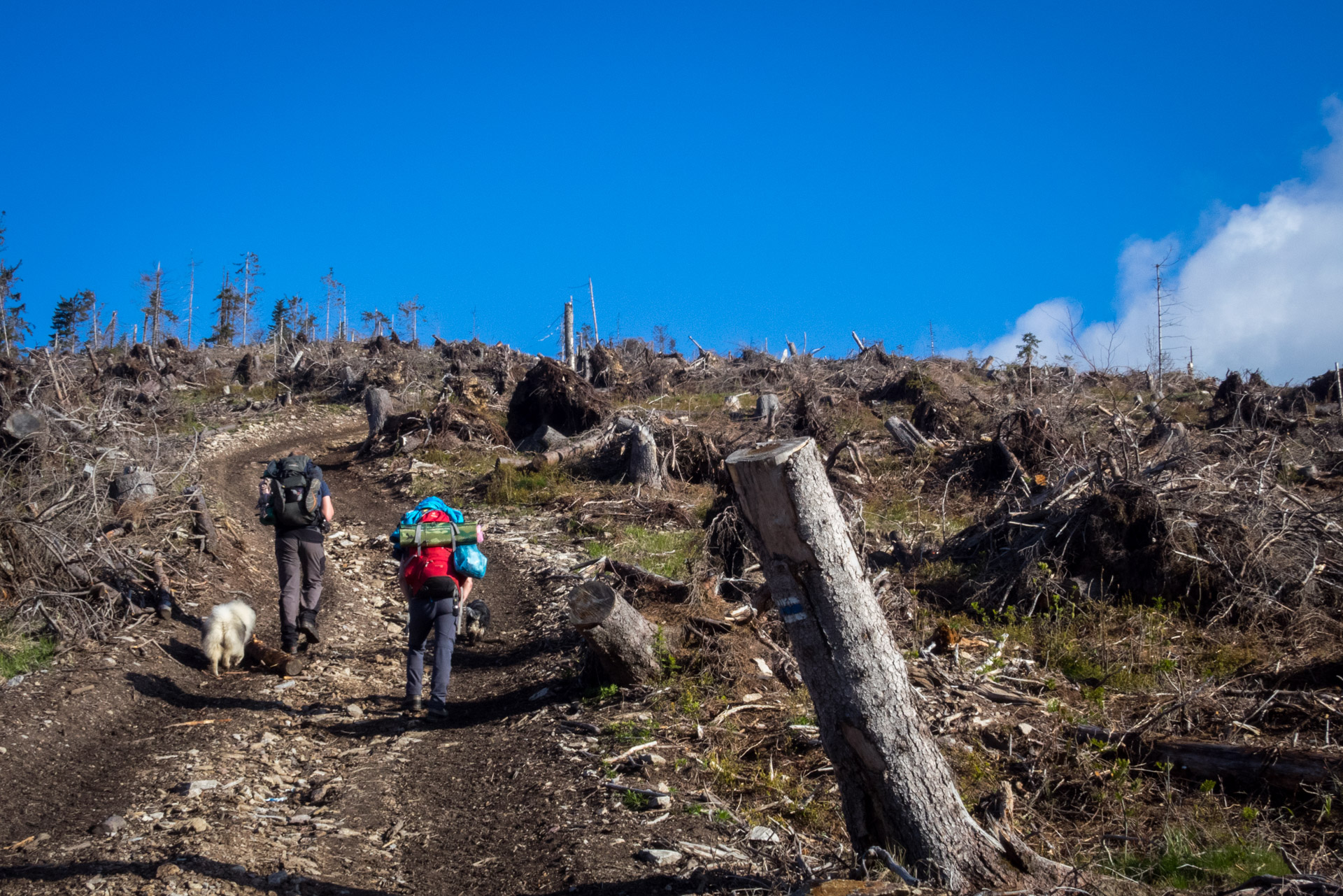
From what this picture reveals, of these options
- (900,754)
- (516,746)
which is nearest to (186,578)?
(516,746)

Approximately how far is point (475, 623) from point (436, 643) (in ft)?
6.39

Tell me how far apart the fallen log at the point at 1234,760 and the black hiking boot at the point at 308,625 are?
6093 mm

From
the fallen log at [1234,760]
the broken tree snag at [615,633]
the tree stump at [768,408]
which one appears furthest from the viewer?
the tree stump at [768,408]

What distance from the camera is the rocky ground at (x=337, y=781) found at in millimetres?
3732

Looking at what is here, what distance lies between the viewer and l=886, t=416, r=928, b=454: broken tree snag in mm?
14516

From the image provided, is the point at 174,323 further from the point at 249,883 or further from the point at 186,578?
the point at 249,883

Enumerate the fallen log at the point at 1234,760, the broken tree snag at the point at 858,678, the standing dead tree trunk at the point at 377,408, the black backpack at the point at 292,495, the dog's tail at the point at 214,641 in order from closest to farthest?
the broken tree snag at the point at 858,678, the fallen log at the point at 1234,760, the dog's tail at the point at 214,641, the black backpack at the point at 292,495, the standing dead tree trunk at the point at 377,408

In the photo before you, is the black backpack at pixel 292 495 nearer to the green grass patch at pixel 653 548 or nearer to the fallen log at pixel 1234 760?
the green grass patch at pixel 653 548

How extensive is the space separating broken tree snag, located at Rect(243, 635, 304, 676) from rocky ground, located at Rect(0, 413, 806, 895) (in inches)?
5.2

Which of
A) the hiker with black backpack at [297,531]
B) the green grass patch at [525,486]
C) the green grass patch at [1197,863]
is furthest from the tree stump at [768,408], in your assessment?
the green grass patch at [1197,863]

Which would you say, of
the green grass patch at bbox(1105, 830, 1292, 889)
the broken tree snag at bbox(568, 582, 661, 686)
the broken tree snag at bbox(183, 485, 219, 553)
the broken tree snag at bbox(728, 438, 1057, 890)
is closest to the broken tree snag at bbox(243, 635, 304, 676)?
the broken tree snag at bbox(183, 485, 219, 553)

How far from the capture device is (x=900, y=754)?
3068mm

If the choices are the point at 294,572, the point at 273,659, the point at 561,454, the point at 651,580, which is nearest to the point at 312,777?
the point at 273,659

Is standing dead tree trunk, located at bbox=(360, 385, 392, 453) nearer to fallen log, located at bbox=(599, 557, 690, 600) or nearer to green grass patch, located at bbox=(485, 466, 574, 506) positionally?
green grass patch, located at bbox=(485, 466, 574, 506)
